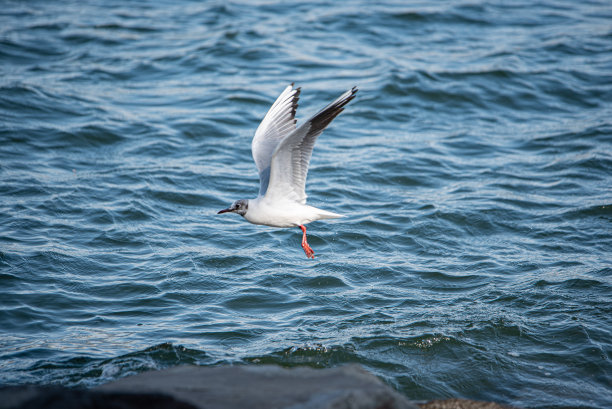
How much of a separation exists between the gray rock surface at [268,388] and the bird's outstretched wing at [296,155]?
2074 millimetres

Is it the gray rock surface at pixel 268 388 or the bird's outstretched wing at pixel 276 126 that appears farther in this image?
the bird's outstretched wing at pixel 276 126

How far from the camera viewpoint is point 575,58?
15.3m

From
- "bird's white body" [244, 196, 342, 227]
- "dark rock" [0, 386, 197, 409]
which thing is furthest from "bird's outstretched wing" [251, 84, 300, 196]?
"dark rock" [0, 386, 197, 409]

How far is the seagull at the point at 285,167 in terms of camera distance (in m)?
5.85

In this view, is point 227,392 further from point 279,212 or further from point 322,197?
point 322,197

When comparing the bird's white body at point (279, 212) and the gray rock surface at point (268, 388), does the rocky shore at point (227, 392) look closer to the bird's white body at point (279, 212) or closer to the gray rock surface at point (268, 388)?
the gray rock surface at point (268, 388)

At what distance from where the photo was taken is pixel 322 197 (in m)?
9.79

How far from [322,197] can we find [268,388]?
5.60 meters

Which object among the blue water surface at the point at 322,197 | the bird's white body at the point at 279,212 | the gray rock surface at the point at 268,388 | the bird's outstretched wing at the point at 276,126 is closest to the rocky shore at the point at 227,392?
the gray rock surface at the point at 268,388

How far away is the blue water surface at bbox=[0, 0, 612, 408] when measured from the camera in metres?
6.23

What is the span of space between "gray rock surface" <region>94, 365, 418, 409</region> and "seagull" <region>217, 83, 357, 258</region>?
2.06 metres

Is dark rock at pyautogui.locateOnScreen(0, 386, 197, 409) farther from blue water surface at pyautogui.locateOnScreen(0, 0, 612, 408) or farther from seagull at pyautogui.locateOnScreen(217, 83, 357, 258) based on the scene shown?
seagull at pyautogui.locateOnScreen(217, 83, 357, 258)

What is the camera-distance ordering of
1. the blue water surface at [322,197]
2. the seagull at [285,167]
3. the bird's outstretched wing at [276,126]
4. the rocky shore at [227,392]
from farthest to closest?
the bird's outstretched wing at [276,126]
the blue water surface at [322,197]
the seagull at [285,167]
the rocky shore at [227,392]

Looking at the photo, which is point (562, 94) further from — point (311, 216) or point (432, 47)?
point (311, 216)
